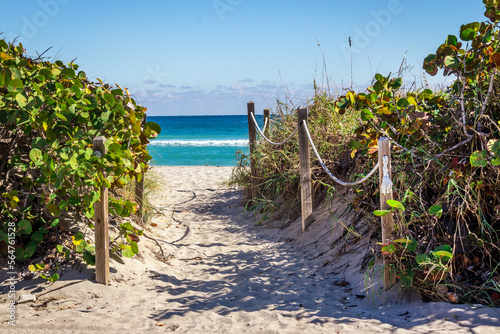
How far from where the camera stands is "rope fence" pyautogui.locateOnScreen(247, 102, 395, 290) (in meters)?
A: 3.32

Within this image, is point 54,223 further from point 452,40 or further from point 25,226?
point 452,40

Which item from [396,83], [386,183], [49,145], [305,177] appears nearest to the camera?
[386,183]

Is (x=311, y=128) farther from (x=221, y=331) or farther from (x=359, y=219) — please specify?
(x=221, y=331)

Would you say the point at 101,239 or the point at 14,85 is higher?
the point at 14,85

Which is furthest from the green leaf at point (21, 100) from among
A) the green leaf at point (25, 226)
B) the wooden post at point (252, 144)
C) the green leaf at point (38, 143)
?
the wooden post at point (252, 144)

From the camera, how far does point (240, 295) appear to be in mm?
3785

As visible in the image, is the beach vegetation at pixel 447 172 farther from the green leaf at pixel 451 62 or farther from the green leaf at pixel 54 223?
the green leaf at pixel 54 223

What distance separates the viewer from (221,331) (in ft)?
9.94

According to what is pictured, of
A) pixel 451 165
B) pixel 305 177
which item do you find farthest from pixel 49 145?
pixel 451 165

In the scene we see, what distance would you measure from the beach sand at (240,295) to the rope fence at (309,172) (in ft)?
0.81

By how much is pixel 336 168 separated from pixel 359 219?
1143 millimetres

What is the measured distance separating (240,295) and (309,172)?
221 centimetres

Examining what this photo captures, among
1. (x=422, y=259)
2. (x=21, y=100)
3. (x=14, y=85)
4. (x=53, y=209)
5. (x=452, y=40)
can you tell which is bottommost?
(x=422, y=259)

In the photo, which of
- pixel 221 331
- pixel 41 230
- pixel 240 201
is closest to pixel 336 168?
pixel 240 201
